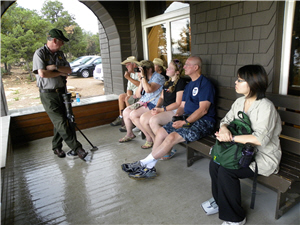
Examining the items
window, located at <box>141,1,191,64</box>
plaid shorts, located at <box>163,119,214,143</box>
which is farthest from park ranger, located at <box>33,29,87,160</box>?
window, located at <box>141,1,191,64</box>

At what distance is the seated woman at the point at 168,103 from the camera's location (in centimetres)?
275

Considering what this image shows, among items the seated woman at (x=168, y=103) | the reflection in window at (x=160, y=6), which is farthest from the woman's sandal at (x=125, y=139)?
the reflection in window at (x=160, y=6)

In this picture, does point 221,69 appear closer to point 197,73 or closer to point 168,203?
point 197,73

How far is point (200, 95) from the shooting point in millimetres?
2383

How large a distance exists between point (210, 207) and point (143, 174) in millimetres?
738

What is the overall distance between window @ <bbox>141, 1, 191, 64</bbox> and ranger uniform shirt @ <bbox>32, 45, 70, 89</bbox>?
1.73 m

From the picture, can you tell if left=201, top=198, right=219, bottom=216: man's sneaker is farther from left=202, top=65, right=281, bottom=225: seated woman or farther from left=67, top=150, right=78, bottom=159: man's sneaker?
left=67, top=150, right=78, bottom=159: man's sneaker

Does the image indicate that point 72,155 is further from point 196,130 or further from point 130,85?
point 196,130

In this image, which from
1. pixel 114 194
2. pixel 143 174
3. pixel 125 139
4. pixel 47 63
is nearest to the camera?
pixel 114 194

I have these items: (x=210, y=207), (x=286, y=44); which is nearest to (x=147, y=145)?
(x=210, y=207)

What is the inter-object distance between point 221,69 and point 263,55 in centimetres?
54

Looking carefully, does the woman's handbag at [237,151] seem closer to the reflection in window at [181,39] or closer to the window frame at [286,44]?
the window frame at [286,44]

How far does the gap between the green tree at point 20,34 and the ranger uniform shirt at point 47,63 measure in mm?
3241

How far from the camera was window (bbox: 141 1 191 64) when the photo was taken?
3.41m
